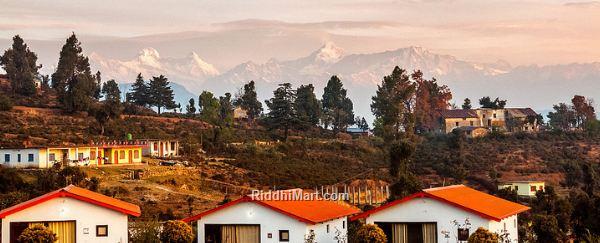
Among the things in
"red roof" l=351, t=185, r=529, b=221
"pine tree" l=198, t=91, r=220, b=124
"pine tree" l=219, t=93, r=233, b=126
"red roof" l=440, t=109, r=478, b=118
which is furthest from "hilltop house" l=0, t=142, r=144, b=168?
"red roof" l=440, t=109, r=478, b=118

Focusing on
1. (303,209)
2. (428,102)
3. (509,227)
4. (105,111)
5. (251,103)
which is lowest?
(509,227)

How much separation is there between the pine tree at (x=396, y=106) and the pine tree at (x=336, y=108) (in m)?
9.68

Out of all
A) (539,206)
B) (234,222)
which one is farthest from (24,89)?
(234,222)

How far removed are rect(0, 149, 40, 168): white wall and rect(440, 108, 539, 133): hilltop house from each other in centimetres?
7164

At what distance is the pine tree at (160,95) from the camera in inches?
4931

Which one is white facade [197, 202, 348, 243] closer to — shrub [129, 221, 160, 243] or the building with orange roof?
the building with orange roof

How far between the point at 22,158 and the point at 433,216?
4178cm

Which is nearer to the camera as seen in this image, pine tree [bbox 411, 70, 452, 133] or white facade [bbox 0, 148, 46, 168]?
white facade [bbox 0, 148, 46, 168]

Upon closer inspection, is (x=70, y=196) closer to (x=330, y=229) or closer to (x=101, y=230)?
(x=101, y=230)

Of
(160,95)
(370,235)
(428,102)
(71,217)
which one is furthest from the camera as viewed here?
(160,95)

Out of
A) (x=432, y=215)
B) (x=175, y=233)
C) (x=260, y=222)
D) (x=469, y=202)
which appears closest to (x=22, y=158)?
(x=175, y=233)

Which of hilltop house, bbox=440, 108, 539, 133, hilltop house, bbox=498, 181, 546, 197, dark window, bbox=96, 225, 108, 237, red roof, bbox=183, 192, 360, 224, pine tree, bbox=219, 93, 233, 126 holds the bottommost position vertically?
hilltop house, bbox=498, 181, 546, 197

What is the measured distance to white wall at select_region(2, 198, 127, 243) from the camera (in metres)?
Result: 34.2

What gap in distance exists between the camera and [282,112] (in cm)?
11131
